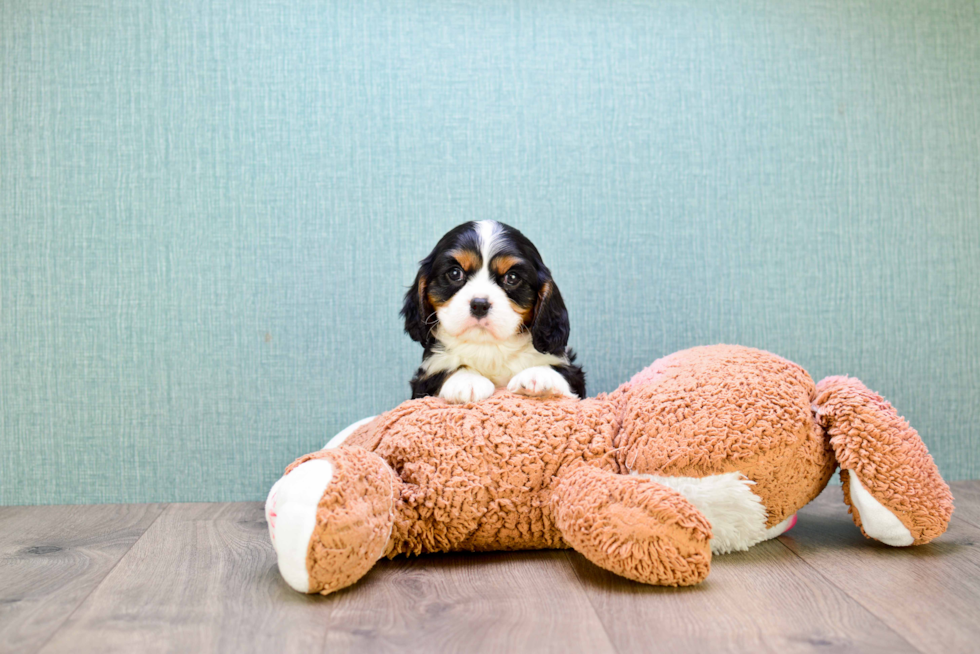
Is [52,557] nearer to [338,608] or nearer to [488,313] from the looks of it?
[338,608]

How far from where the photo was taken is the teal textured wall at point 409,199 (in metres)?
2.21

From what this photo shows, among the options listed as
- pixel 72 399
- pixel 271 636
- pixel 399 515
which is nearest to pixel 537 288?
pixel 399 515

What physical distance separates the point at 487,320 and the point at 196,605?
79 centimetres

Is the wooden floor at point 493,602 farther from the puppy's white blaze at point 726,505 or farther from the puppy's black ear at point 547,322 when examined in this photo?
the puppy's black ear at point 547,322

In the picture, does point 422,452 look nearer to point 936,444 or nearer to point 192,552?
point 192,552

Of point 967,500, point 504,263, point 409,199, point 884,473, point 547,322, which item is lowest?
point 967,500

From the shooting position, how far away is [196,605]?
1.30 meters

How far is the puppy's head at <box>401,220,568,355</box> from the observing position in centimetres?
166

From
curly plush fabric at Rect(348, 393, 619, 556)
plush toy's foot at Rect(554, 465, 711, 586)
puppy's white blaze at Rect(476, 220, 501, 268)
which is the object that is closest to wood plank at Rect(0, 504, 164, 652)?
curly plush fabric at Rect(348, 393, 619, 556)

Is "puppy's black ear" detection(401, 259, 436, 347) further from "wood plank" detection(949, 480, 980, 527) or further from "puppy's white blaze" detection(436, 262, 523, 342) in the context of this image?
"wood plank" detection(949, 480, 980, 527)

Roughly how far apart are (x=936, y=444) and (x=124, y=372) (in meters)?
2.50

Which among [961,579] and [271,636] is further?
[961,579]

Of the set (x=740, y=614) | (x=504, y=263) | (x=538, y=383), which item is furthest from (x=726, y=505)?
(x=504, y=263)

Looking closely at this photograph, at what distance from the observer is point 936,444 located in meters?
2.38
